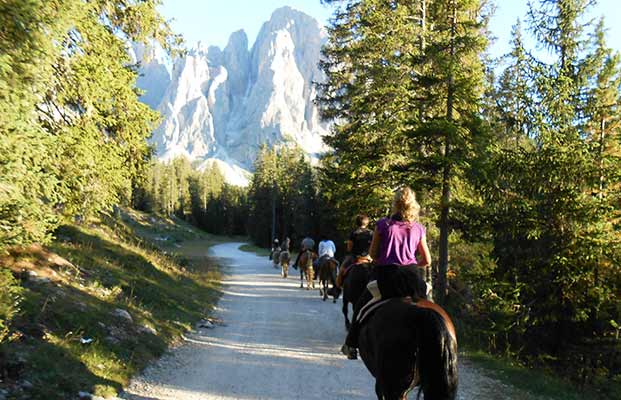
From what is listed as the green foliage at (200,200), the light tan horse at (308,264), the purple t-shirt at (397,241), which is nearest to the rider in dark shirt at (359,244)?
the purple t-shirt at (397,241)

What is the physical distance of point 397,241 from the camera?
16.6 feet

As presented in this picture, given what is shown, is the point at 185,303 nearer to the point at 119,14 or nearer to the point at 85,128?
the point at 85,128

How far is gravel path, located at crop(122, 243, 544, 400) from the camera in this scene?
6.57 m

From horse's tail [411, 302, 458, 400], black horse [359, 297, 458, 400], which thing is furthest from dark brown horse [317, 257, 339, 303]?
horse's tail [411, 302, 458, 400]

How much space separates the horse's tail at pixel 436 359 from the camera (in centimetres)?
381

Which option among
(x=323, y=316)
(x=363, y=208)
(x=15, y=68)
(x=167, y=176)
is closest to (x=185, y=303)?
(x=323, y=316)

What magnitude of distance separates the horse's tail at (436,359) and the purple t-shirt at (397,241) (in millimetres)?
1194

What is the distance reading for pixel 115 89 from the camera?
849cm

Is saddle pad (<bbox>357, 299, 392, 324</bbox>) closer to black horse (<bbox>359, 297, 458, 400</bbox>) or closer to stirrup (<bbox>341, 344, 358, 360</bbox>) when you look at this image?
black horse (<bbox>359, 297, 458, 400</bbox>)

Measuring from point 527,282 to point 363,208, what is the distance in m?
6.92

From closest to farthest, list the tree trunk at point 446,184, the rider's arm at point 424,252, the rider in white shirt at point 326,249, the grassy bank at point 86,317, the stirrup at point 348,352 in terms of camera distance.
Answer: the rider's arm at point 424,252
the grassy bank at point 86,317
the stirrup at point 348,352
the tree trunk at point 446,184
the rider in white shirt at point 326,249

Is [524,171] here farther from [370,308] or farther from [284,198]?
Result: [284,198]

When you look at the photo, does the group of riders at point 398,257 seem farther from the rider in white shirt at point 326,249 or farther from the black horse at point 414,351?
the rider in white shirt at point 326,249

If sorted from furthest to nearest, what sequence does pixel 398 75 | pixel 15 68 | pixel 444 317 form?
pixel 398 75 < pixel 15 68 < pixel 444 317
